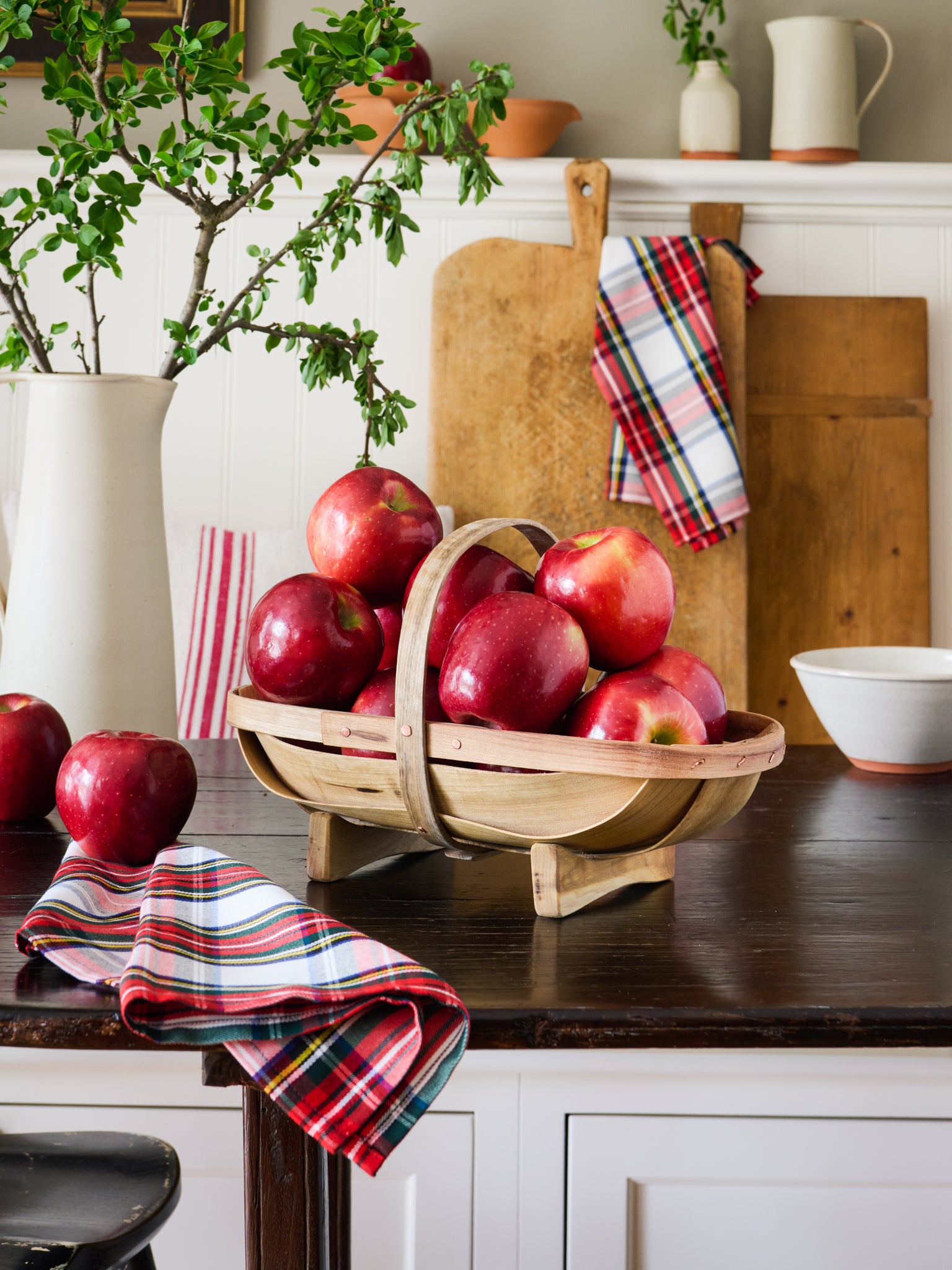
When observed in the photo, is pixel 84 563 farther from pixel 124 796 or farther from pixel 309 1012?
pixel 309 1012

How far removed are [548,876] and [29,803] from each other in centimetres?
40

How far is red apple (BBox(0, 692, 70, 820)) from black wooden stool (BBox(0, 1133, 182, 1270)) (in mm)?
213

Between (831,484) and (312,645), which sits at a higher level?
(831,484)

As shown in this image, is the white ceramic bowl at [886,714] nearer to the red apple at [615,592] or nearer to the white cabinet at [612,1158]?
the white cabinet at [612,1158]

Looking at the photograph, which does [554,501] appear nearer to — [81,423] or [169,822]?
[81,423]

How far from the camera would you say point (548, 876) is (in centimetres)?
63

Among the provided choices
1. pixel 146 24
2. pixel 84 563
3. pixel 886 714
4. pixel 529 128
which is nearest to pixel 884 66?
pixel 529 128

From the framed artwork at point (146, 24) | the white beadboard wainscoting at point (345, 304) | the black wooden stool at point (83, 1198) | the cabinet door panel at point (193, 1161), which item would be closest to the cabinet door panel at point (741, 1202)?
the cabinet door panel at point (193, 1161)

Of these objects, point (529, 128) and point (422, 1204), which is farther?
point (529, 128)

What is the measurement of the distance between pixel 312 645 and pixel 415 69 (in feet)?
5.48

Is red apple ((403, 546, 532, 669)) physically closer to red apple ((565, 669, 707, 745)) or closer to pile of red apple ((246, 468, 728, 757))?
pile of red apple ((246, 468, 728, 757))

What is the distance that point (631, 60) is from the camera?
219cm

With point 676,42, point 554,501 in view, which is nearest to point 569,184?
point 676,42

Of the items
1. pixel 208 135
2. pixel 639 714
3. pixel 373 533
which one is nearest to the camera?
pixel 639 714
